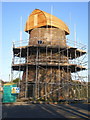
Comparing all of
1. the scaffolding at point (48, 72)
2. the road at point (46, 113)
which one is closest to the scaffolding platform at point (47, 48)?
the scaffolding at point (48, 72)

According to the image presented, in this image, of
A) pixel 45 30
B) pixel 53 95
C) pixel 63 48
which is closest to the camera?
Result: pixel 53 95

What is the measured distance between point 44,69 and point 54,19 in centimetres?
801

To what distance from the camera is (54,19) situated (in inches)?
1019

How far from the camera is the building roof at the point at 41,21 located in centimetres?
2517

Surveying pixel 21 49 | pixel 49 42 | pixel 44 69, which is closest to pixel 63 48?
pixel 49 42

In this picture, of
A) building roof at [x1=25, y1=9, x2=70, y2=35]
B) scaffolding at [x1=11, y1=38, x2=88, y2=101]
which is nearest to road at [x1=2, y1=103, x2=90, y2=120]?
scaffolding at [x1=11, y1=38, x2=88, y2=101]

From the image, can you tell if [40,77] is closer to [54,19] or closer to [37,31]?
[37,31]

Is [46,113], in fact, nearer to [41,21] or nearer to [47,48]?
[47,48]

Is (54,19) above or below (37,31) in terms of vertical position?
above

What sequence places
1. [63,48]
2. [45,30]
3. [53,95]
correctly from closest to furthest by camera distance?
[53,95], [63,48], [45,30]

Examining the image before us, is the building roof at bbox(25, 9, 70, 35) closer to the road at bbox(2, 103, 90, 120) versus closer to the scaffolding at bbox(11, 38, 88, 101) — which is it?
the scaffolding at bbox(11, 38, 88, 101)

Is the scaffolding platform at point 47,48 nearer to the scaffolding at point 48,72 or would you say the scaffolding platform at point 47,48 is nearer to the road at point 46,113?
the scaffolding at point 48,72

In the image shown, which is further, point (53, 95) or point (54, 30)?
point (54, 30)

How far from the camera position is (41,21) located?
25.4 meters
